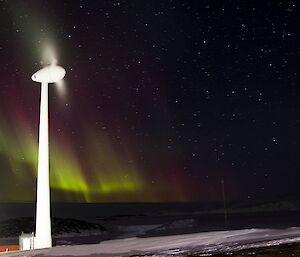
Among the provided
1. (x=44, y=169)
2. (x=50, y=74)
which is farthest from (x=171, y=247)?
(x=50, y=74)

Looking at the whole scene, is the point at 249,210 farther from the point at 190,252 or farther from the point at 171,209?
the point at 190,252

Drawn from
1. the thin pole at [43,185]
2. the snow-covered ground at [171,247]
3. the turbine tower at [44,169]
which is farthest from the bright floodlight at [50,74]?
the snow-covered ground at [171,247]

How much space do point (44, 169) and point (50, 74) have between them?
194 inches

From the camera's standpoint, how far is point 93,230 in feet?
240

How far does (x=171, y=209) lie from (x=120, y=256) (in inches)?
5405

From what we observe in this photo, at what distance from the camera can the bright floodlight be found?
23188 mm

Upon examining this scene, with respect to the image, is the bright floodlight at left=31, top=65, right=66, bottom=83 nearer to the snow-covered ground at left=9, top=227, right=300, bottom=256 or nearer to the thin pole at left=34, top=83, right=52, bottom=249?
the thin pole at left=34, top=83, right=52, bottom=249

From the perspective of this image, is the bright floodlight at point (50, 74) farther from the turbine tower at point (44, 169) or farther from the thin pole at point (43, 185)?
the thin pole at point (43, 185)

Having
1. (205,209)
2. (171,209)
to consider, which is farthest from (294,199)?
(171,209)

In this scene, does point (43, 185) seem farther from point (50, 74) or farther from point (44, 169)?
point (50, 74)

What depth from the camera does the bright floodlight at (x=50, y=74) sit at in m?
23.2

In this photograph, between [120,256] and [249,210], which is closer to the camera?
[120,256]

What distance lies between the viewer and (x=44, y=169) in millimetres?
22406

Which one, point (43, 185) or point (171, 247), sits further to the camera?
point (43, 185)
